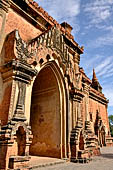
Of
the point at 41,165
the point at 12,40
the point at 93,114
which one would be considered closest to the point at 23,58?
the point at 12,40

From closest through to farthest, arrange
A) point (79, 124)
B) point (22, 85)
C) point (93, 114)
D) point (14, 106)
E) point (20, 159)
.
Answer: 1. point (20, 159)
2. point (14, 106)
3. point (22, 85)
4. point (79, 124)
5. point (93, 114)

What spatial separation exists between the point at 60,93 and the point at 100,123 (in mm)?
11422

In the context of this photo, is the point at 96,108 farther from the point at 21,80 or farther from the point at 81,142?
the point at 21,80

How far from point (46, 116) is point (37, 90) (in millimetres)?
1883

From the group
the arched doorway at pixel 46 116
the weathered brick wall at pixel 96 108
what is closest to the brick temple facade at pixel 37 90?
the arched doorway at pixel 46 116

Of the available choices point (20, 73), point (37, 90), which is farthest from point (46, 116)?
point (20, 73)

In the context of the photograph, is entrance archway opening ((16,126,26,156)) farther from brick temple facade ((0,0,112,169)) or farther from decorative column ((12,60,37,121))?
decorative column ((12,60,37,121))

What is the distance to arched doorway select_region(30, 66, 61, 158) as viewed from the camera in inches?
A: 344

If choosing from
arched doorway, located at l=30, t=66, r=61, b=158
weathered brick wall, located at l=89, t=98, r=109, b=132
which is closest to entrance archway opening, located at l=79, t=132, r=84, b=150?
arched doorway, located at l=30, t=66, r=61, b=158

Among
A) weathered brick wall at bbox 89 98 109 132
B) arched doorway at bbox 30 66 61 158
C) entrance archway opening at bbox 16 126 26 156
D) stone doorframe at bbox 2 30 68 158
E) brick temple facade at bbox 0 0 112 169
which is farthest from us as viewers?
weathered brick wall at bbox 89 98 109 132

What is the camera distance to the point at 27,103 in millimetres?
6520

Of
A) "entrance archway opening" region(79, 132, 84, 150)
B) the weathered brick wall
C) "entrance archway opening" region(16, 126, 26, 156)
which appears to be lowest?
"entrance archway opening" region(79, 132, 84, 150)

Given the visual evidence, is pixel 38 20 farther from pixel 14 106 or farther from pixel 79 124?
pixel 79 124

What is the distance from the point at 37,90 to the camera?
10.5 metres
